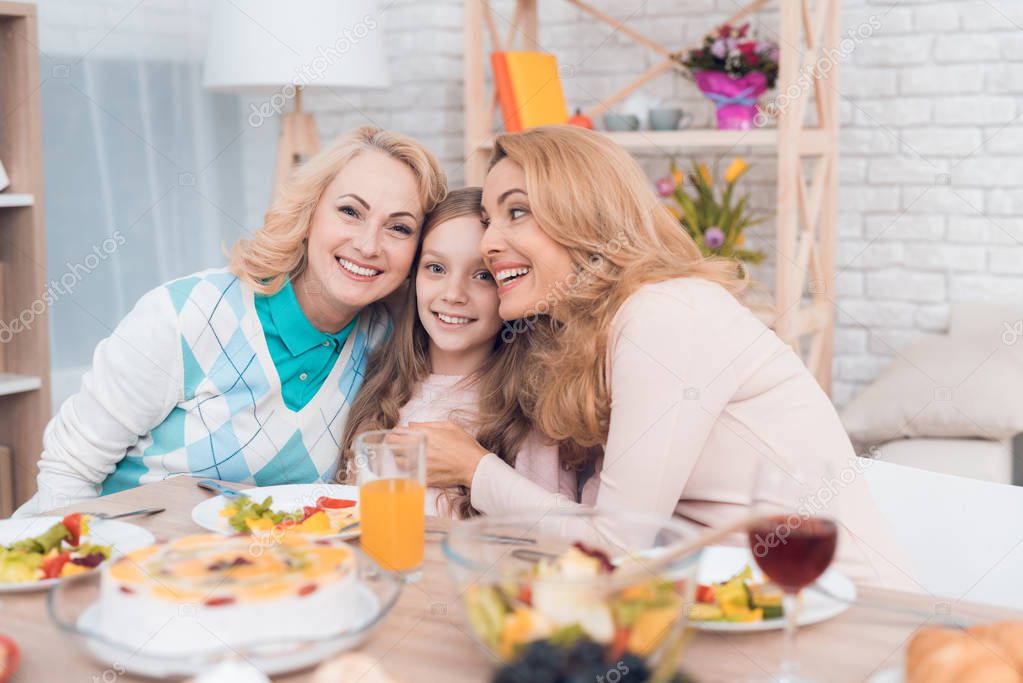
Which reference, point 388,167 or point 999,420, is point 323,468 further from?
point 999,420

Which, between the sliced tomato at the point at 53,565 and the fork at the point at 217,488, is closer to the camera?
the sliced tomato at the point at 53,565

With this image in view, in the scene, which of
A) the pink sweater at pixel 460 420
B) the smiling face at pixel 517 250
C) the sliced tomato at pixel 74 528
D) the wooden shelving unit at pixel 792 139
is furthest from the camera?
the wooden shelving unit at pixel 792 139

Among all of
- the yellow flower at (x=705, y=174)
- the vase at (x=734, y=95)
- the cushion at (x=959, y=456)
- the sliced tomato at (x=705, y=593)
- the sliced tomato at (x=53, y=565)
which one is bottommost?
the cushion at (x=959, y=456)

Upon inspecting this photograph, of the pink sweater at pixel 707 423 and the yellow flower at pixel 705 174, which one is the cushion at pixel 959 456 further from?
the pink sweater at pixel 707 423

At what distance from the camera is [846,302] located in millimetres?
3195

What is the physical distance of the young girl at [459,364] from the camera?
1.73m

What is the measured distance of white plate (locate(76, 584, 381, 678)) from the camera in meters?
0.82

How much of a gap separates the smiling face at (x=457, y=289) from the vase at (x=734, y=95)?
133 centimetres

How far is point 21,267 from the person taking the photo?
9.20ft

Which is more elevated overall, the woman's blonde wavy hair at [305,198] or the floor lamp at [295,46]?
the floor lamp at [295,46]

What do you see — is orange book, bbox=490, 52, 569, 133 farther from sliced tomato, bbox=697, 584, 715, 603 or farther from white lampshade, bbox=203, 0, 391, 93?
sliced tomato, bbox=697, 584, 715, 603

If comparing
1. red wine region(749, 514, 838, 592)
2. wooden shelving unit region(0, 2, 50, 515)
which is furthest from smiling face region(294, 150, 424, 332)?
wooden shelving unit region(0, 2, 50, 515)

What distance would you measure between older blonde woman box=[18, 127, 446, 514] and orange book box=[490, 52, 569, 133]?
1.27 m

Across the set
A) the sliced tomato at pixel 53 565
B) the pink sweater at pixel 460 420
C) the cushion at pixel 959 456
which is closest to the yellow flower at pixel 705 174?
the cushion at pixel 959 456
